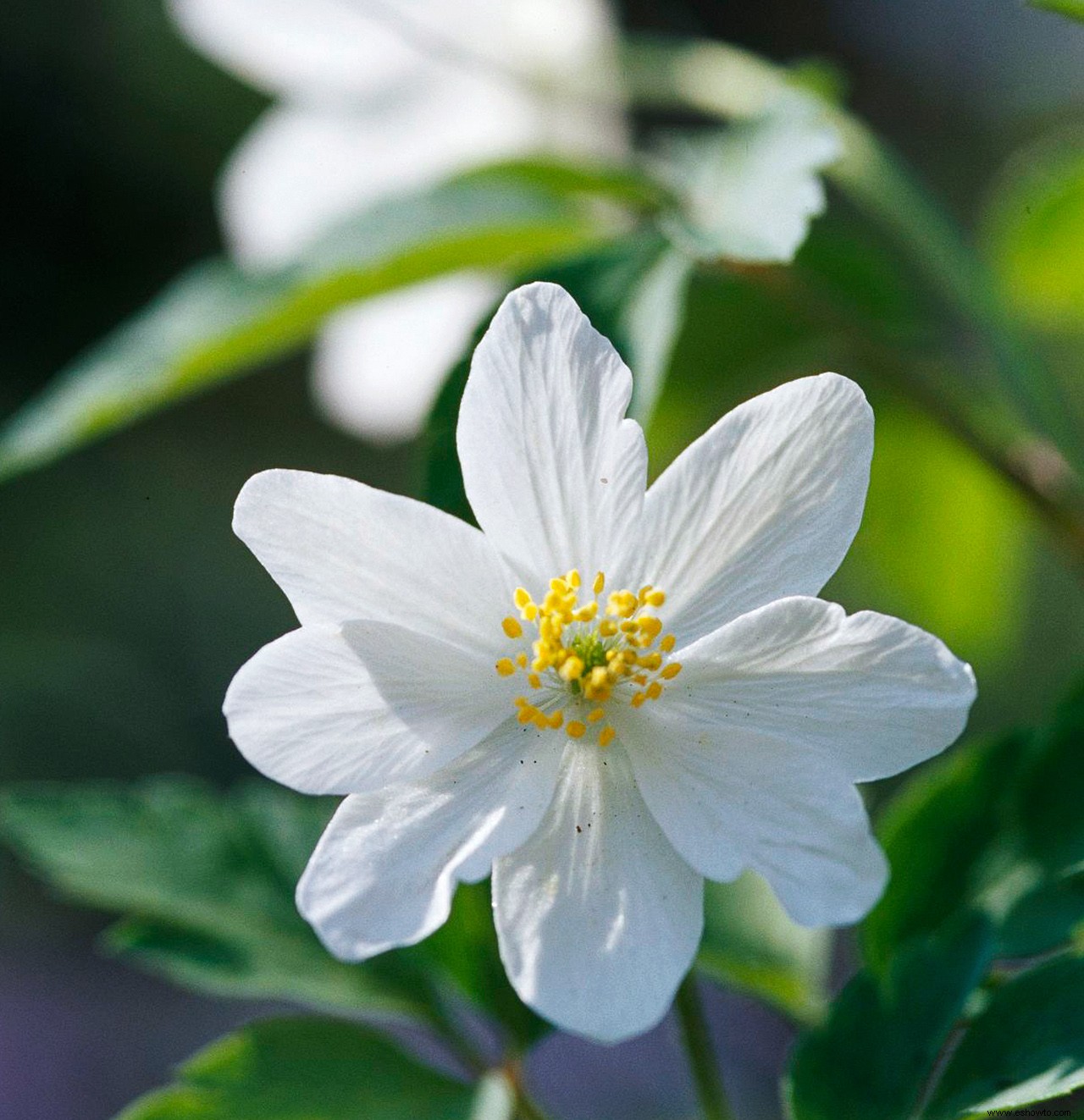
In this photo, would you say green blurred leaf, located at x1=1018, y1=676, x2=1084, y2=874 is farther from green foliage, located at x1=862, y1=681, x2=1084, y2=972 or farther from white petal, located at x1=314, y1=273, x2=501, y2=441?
white petal, located at x1=314, y1=273, x2=501, y2=441

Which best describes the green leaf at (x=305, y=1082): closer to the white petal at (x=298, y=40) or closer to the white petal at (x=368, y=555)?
the white petal at (x=368, y=555)

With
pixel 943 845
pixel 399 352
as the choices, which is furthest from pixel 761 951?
pixel 399 352

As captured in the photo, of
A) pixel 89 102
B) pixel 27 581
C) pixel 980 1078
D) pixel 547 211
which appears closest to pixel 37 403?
pixel 547 211

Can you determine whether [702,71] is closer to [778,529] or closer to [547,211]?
[547,211]

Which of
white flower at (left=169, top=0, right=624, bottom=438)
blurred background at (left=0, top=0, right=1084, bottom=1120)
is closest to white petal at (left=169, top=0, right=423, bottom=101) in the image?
white flower at (left=169, top=0, right=624, bottom=438)

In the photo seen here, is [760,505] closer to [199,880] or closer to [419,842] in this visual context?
[419,842]

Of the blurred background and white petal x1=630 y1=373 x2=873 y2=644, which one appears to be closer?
white petal x1=630 y1=373 x2=873 y2=644
